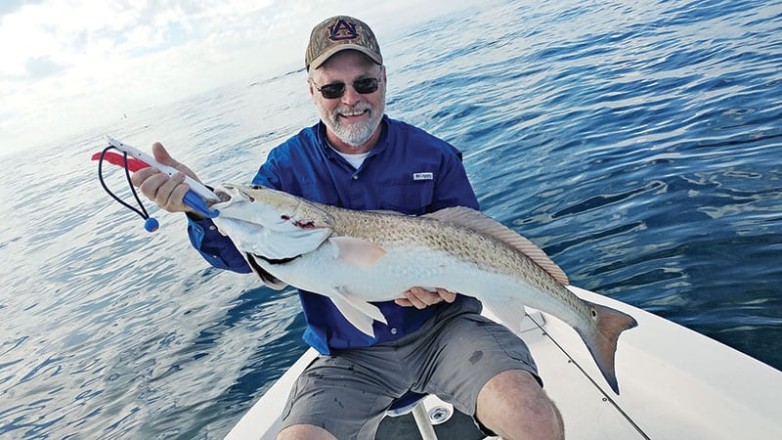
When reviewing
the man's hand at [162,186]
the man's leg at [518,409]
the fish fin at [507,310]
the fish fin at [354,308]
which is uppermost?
the man's hand at [162,186]

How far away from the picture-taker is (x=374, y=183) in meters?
3.74

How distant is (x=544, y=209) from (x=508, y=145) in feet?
12.8

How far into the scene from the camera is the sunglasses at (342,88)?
3.77 metres

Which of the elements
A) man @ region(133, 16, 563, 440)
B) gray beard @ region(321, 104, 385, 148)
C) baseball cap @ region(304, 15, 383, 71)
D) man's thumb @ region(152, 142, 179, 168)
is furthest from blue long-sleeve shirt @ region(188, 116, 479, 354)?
man's thumb @ region(152, 142, 179, 168)

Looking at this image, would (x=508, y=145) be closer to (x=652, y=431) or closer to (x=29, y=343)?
(x=652, y=431)

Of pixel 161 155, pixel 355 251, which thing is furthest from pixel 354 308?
pixel 161 155

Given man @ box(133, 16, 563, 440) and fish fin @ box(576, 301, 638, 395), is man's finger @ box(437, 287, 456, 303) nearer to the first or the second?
man @ box(133, 16, 563, 440)

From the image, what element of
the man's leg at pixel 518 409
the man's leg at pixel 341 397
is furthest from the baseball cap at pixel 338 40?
the man's leg at pixel 518 409

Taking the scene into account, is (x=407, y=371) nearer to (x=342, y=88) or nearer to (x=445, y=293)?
(x=445, y=293)

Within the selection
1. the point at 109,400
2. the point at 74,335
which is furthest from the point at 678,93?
the point at 74,335

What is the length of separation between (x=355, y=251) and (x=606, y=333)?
1570 mm

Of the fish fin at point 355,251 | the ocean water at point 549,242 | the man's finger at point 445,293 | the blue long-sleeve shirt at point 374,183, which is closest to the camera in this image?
the fish fin at point 355,251

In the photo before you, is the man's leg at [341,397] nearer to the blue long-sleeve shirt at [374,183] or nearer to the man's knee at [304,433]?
the man's knee at [304,433]

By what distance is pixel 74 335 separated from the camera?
981 cm
